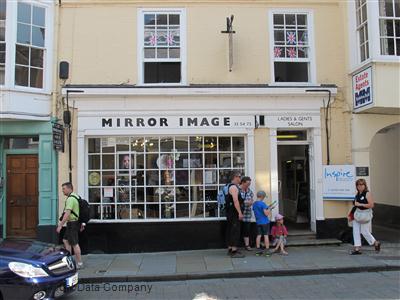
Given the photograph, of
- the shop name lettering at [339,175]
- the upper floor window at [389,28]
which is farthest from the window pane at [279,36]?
the shop name lettering at [339,175]

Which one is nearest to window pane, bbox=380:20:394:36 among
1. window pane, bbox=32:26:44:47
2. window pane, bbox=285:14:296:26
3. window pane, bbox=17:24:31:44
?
window pane, bbox=285:14:296:26

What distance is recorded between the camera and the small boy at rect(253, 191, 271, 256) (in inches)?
416

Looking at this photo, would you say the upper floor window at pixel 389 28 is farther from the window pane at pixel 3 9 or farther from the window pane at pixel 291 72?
the window pane at pixel 3 9

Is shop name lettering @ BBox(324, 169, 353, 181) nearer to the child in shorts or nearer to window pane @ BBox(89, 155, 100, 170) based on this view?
the child in shorts

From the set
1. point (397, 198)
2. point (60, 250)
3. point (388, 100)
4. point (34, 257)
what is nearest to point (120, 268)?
point (60, 250)

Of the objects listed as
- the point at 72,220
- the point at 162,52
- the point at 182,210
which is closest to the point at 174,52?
the point at 162,52

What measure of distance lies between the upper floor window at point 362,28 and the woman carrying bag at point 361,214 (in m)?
3.21

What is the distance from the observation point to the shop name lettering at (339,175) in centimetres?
1129

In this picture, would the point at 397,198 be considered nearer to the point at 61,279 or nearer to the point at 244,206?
the point at 244,206

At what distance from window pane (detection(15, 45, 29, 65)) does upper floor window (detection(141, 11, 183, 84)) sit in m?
2.74

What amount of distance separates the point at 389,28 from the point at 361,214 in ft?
14.6

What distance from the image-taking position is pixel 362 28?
11.4 m

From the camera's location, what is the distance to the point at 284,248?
10938mm

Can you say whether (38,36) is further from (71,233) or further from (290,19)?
(290,19)
